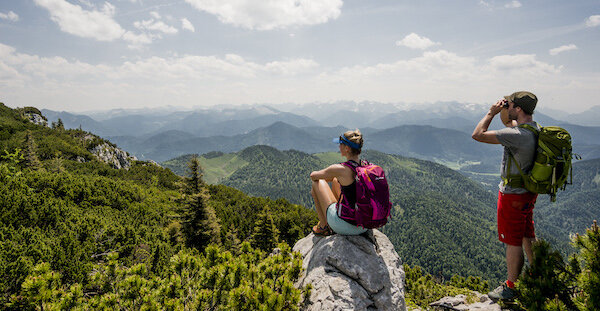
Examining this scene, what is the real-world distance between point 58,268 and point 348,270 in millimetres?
6863

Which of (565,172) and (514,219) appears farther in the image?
(514,219)

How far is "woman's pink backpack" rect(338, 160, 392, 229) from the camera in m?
5.53

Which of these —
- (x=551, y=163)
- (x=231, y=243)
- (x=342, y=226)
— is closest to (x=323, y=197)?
(x=342, y=226)

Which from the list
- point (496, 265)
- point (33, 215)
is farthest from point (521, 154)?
point (496, 265)

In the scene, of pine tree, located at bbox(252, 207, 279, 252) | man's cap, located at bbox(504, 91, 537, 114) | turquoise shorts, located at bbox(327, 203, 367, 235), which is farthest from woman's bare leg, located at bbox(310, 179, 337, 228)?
pine tree, located at bbox(252, 207, 279, 252)

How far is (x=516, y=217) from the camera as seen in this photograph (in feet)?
18.4

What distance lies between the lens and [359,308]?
4672mm

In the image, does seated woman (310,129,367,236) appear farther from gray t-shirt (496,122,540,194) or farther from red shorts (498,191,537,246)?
red shorts (498,191,537,246)

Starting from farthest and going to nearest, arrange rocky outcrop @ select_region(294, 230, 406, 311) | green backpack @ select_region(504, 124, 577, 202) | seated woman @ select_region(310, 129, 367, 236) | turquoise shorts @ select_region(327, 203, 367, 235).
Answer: turquoise shorts @ select_region(327, 203, 367, 235), seated woman @ select_region(310, 129, 367, 236), green backpack @ select_region(504, 124, 577, 202), rocky outcrop @ select_region(294, 230, 406, 311)

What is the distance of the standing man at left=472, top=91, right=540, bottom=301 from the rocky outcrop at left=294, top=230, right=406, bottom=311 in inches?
99.9

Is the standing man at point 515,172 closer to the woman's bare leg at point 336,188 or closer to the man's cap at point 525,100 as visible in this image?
the man's cap at point 525,100

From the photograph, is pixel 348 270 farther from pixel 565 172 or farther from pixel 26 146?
pixel 26 146

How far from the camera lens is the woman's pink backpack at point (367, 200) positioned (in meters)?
5.53

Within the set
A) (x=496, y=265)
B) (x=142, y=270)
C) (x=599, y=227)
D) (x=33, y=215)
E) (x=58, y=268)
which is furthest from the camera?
(x=496, y=265)
